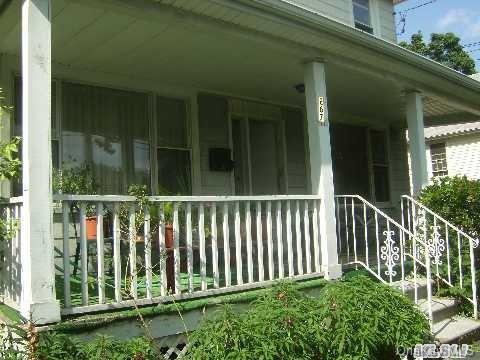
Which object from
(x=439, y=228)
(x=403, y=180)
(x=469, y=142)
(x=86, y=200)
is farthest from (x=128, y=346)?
(x=469, y=142)

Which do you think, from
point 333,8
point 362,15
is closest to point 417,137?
point 333,8

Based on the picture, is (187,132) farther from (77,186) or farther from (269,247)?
(269,247)

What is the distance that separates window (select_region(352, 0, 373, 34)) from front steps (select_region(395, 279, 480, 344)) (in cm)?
585

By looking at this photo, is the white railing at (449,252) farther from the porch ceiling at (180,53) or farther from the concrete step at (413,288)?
the porch ceiling at (180,53)

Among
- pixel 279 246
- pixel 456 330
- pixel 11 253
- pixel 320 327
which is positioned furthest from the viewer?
pixel 456 330

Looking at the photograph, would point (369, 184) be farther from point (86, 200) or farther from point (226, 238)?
point (86, 200)

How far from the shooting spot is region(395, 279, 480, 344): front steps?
17.3 ft

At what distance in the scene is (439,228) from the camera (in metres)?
6.70

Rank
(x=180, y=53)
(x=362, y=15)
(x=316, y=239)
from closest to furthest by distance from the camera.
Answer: (x=316, y=239) → (x=180, y=53) → (x=362, y=15)

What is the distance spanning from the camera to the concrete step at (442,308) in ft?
18.9

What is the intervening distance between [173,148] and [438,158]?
16.4 metres

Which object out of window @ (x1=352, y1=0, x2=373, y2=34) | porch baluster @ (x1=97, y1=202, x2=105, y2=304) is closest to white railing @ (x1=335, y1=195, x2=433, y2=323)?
porch baluster @ (x1=97, y1=202, x2=105, y2=304)

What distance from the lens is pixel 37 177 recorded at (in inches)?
144

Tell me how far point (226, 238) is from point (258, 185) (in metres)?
4.02
